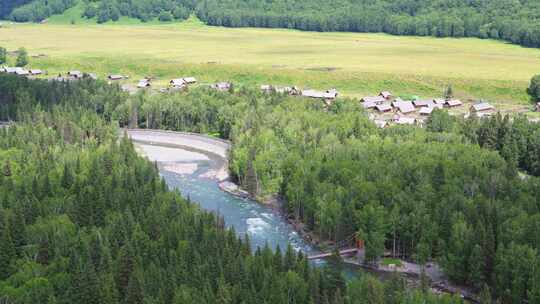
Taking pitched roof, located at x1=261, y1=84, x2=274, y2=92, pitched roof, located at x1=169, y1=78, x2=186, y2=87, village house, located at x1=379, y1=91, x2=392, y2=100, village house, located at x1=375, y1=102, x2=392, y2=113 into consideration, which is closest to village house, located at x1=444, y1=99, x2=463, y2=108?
village house, located at x1=375, y1=102, x2=392, y2=113

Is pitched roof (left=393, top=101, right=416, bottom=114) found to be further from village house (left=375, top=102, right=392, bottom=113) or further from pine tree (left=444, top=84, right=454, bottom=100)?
pine tree (left=444, top=84, right=454, bottom=100)

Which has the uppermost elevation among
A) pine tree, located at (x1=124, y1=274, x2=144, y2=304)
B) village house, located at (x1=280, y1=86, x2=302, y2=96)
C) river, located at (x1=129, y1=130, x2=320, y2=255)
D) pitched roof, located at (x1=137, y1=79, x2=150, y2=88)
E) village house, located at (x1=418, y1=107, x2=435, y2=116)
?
village house, located at (x1=280, y1=86, x2=302, y2=96)

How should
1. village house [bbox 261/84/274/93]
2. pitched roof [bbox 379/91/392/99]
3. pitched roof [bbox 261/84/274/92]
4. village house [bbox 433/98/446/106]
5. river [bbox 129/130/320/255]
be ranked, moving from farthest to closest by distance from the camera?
1. pitched roof [bbox 261/84/274/92]
2. pitched roof [bbox 379/91/392/99]
3. village house [bbox 261/84/274/93]
4. village house [bbox 433/98/446/106]
5. river [bbox 129/130/320/255]

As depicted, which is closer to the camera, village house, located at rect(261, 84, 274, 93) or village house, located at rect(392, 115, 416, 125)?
village house, located at rect(392, 115, 416, 125)

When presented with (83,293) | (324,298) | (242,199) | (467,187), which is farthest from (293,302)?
(242,199)

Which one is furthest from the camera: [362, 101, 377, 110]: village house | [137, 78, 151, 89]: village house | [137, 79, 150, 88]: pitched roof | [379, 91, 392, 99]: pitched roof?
[137, 79, 150, 88]: pitched roof

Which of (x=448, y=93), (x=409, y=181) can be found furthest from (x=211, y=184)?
(x=448, y=93)

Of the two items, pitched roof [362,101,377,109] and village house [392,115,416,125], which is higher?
pitched roof [362,101,377,109]

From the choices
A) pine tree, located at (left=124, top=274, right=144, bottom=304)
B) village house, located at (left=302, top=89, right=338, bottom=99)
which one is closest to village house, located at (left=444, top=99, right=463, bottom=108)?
village house, located at (left=302, top=89, right=338, bottom=99)
